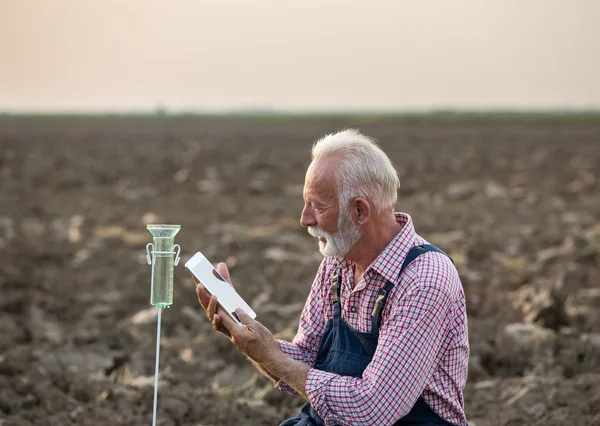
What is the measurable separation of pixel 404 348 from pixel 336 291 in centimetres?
58

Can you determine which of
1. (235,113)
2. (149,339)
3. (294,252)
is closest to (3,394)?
(149,339)

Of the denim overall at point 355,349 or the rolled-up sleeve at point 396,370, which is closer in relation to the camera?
the rolled-up sleeve at point 396,370

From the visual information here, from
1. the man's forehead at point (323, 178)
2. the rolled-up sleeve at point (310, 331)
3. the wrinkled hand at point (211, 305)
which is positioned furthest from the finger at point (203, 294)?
the man's forehead at point (323, 178)

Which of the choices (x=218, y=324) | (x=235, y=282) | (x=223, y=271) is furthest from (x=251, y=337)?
(x=235, y=282)

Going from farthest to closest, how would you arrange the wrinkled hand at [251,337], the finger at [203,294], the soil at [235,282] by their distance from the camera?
the soil at [235,282], the finger at [203,294], the wrinkled hand at [251,337]

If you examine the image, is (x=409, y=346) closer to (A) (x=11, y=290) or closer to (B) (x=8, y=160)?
(A) (x=11, y=290)

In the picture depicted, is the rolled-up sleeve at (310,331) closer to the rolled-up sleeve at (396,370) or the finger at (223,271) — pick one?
the finger at (223,271)

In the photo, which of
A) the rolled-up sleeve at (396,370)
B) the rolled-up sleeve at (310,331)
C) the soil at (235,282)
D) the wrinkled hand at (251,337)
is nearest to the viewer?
the rolled-up sleeve at (396,370)

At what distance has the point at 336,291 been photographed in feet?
13.2

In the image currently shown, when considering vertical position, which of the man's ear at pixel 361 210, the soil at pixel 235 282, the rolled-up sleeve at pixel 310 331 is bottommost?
the soil at pixel 235 282

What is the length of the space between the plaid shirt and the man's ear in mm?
159

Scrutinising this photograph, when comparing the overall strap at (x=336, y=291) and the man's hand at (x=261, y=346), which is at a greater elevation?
the overall strap at (x=336, y=291)

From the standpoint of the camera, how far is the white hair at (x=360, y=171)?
3.72 metres

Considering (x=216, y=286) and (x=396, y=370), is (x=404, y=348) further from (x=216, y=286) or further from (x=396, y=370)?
(x=216, y=286)
